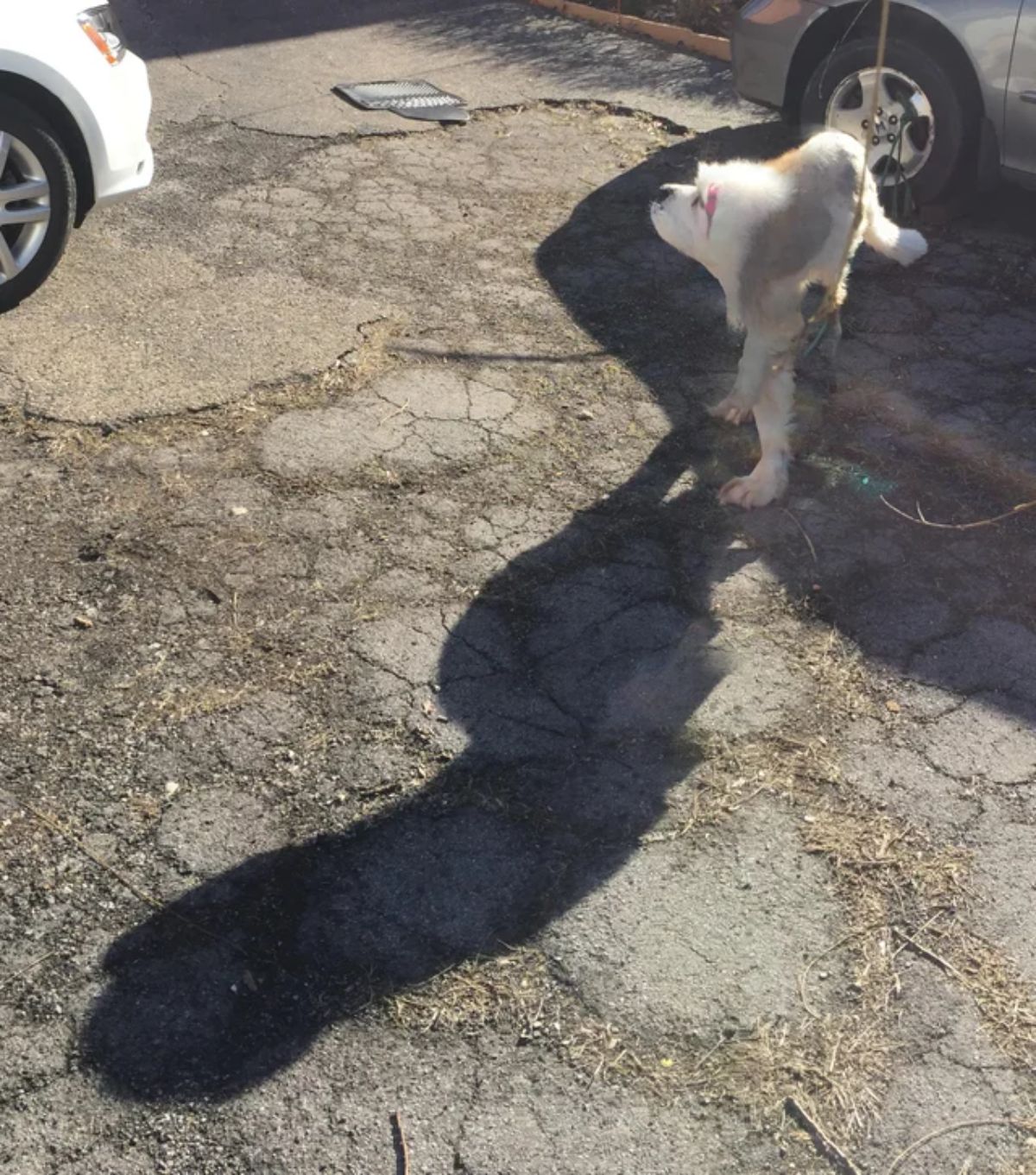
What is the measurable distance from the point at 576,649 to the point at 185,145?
4.63 m

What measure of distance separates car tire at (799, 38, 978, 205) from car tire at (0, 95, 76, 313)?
12.1 feet

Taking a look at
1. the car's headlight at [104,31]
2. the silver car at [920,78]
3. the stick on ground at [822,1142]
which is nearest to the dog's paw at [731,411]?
the silver car at [920,78]

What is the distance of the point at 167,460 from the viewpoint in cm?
429

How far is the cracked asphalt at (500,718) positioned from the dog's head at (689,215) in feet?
2.84

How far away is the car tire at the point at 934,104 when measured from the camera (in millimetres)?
5836

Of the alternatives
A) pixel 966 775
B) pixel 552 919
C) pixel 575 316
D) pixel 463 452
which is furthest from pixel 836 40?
pixel 552 919

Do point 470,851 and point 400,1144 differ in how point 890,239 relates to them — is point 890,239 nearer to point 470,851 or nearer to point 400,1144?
point 470,851

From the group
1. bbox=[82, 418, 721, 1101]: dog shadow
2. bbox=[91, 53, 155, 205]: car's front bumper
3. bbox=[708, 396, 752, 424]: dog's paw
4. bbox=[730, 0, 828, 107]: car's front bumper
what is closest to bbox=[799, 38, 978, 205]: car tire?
bbox=[730, 0, 828, 107]: car's front bumper

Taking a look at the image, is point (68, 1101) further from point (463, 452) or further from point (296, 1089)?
point (463, 452)

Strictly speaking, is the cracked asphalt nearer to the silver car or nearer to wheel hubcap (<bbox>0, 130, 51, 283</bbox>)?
wheel hubcap (<bbox>0, 130, 51, 283</bbox>)

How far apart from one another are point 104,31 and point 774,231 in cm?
328

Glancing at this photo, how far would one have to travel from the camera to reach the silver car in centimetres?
561

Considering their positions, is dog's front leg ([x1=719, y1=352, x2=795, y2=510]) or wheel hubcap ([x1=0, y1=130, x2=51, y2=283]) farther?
wheel hubcap ([x1=0, y1=130, x2=51, y2=283])

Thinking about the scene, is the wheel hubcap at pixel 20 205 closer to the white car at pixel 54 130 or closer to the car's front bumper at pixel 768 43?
the white car at pixel 54 130
